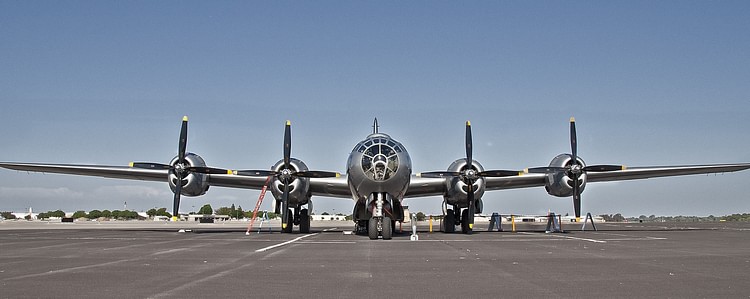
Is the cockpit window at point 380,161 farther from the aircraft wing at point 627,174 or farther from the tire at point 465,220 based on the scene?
the aircraft wing at point 627,174

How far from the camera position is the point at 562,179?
3488 centimetres

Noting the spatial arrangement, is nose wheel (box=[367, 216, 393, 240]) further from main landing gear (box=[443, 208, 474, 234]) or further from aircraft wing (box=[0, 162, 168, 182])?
aircraft wing (box=[0, 162, 168, 182])

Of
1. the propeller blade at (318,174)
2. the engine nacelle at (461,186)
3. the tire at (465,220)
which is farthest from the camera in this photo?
the tire at (465,220)

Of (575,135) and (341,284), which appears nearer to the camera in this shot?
(341,284)

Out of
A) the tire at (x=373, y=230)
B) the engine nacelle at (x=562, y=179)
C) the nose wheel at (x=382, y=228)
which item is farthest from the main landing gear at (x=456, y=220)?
the tire at (x=373, y=230)

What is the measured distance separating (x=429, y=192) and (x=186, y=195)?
12.7m

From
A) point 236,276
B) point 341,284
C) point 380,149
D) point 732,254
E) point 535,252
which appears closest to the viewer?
point 341,284

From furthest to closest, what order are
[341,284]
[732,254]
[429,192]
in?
1. [429,192]
2. [732,254]
3. [341,284]

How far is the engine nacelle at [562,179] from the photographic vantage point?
34.5 metres

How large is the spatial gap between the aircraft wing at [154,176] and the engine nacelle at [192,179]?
0.61 metres

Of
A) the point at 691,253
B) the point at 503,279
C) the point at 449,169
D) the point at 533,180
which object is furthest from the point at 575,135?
the point at 503,279

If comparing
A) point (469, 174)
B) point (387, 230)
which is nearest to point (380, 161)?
point (387, 230)

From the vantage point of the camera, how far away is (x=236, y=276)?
1155 centimetres

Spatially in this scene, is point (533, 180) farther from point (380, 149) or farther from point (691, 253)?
point (691, 253)
